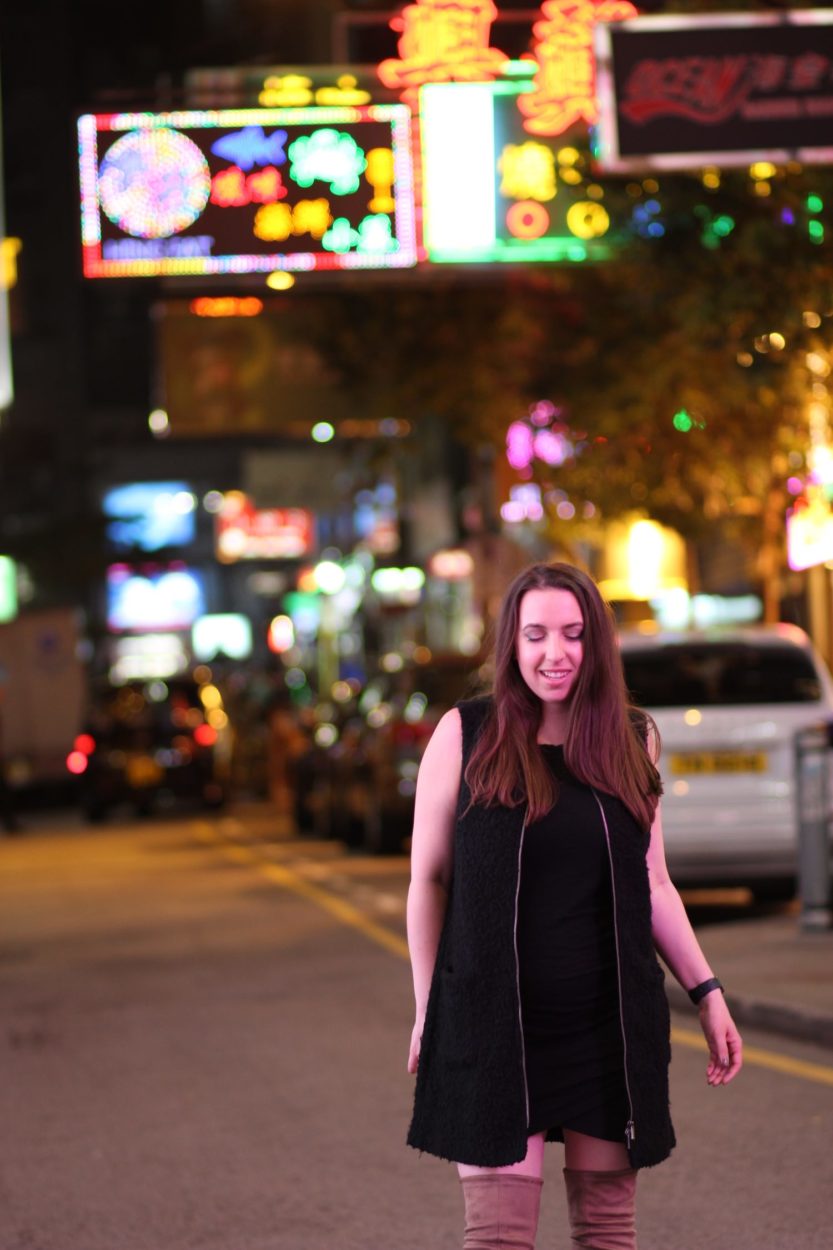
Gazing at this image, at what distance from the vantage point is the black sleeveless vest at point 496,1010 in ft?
13.7

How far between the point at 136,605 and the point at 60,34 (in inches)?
→ 898

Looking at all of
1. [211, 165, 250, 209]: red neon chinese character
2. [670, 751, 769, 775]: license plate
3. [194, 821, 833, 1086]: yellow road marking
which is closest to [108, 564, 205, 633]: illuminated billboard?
[194, 821, 833, 1086]: yellow road marking

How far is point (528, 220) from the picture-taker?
1811cm

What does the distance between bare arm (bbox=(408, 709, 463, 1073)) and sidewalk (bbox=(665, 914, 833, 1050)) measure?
231 inches

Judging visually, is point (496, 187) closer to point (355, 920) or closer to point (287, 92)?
point (287, 92)

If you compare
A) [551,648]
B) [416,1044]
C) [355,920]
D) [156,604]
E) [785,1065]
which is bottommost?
[355,920]

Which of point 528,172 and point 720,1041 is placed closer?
point 720,1041

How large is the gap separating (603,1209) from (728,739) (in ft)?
33.2

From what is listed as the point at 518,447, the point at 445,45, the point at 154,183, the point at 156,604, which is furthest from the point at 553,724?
the point at 156,604

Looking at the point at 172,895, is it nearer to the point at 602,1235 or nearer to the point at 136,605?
the point at 602,1235

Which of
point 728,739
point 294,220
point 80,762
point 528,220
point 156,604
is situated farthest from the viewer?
point 156,604

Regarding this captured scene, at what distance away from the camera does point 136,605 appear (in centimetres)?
9700

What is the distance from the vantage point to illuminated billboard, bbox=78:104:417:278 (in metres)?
17.0

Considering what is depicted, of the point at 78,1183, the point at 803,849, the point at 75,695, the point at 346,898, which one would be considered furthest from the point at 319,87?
the point at 75,695
